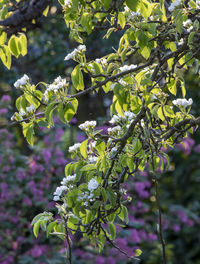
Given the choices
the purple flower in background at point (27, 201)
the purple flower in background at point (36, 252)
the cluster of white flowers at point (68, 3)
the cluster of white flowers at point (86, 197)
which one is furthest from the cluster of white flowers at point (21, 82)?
the purple flower in background at point (27, 201)

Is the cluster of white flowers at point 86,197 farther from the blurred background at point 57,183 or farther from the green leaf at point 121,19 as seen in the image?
the blurred background at point 57,183

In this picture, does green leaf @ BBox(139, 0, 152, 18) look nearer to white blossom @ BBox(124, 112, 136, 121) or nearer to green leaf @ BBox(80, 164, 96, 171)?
white blossom @ BBox(124, 112, 136, 121)

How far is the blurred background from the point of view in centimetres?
321

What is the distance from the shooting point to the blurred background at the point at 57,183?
10.5ft

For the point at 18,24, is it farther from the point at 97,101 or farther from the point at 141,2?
the point at 97,101

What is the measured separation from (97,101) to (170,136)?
3.33m

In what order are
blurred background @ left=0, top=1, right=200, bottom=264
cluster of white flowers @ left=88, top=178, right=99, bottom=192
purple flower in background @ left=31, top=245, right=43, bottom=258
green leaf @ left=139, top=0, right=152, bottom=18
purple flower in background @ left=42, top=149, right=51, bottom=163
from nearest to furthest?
green leaf @ left=139, top=0, right=152, bottom=18
cluster of white flowers @ left=88, top=178, right=99, bottom=192
purple flower in background @ left=31, top=245, right=43, bottom=258
blurred background @ left=0, top=1, right=200, bottom=264
purple flower in background @ left=42, top=149, right=51, bottom=163

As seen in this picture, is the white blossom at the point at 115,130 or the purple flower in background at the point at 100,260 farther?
the purple flower in background at the point at 100,260

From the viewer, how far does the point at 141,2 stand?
3.68ft

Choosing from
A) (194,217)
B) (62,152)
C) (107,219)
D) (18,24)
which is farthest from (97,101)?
(107,219)

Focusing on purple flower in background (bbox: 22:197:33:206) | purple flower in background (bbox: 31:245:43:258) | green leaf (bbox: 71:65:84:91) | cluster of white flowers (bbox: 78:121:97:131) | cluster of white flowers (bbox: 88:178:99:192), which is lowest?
purple flower in background (bbox: 31:245:43:258)

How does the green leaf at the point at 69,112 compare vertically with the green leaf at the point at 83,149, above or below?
above

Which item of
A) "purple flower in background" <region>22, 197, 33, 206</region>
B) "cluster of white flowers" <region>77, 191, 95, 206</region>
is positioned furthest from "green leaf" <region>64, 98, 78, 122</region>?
"purple flower in background" <region>22, 197, 33, 206</region>

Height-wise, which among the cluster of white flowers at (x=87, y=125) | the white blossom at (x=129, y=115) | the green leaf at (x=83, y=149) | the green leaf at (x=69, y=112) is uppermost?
the green leaf at (x=69, y=112)
